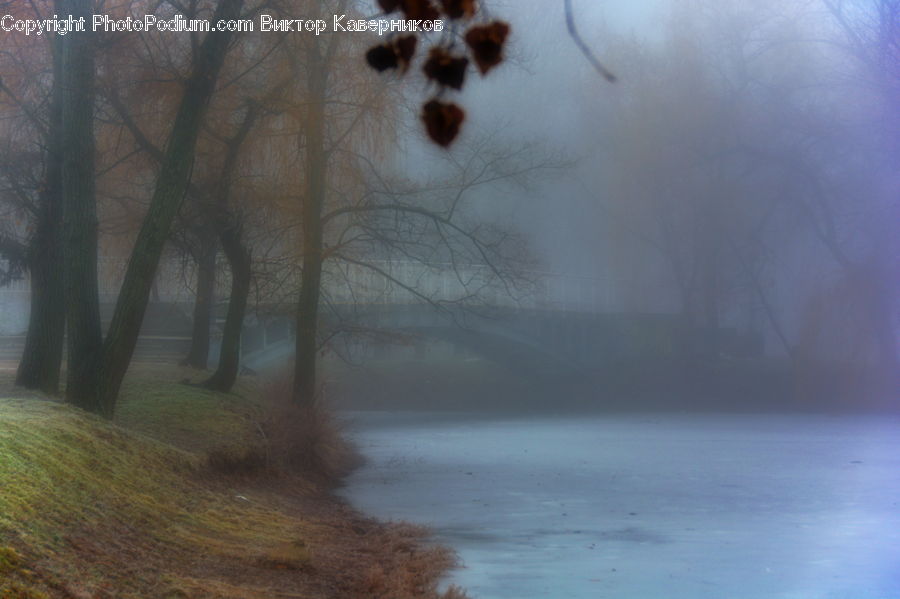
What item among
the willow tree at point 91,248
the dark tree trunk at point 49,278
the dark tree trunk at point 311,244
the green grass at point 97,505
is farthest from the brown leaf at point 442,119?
the dark tree trunk at point 311,244

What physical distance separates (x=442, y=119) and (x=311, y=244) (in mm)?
14868

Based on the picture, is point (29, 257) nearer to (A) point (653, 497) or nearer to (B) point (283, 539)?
(B) point (283, 539)

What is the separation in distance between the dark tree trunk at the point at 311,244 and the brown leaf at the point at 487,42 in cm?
1450

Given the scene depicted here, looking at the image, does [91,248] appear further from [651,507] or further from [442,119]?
[442,119]

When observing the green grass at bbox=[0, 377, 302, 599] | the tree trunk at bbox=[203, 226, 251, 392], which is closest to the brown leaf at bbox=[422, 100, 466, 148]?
the green grass at bbox=[0, 377, 302, 599]

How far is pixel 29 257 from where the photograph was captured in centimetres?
1378

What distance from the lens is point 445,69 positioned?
10.2 feet

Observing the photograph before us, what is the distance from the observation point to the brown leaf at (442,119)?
3117 millimetres

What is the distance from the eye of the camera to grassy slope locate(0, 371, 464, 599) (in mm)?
6180

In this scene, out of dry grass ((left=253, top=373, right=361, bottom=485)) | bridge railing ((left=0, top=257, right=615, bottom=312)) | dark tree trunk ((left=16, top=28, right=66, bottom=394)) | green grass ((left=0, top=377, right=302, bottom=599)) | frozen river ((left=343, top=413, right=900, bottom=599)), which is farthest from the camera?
bridge railing ((left=0, top=257, right=615, bottom=312))

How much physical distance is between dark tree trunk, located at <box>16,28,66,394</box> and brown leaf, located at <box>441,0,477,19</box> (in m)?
10.1

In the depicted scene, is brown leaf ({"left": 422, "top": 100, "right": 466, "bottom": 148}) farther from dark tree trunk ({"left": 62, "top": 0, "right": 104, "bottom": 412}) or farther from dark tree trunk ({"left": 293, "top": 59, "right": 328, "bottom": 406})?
dark tree trunk ({"left": 293, "top": 59, "right": 328, "bottom": 406})

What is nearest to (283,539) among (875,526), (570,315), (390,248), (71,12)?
(71,12)

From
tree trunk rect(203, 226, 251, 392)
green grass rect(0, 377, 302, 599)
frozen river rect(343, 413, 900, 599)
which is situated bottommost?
frozen river rect(343, 413, 900, 599)
